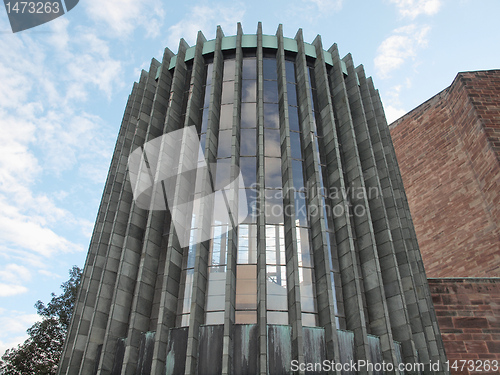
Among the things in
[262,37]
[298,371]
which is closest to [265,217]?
[298,371]

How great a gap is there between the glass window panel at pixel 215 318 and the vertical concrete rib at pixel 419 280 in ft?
24.3

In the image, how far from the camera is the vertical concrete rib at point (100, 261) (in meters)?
16.3

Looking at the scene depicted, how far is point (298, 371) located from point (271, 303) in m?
2.77

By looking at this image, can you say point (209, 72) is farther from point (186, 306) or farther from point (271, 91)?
point (186, 306)

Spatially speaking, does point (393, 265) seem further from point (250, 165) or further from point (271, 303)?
point (250, 165)

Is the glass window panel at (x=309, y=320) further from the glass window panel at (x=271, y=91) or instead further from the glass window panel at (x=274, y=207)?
the glass window panel at (x=271, y=91)

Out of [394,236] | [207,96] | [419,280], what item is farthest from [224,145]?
[419,280]

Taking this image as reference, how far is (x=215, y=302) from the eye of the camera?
52.1 ft

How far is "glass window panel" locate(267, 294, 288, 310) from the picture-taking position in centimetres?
1575

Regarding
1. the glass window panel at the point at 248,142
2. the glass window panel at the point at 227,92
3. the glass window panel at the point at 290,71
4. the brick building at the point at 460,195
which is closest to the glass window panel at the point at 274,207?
the glass window panel at the point at 248,142

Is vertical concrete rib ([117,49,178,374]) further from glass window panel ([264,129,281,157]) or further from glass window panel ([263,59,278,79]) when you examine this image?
glass window panel ([263,59,278,79])

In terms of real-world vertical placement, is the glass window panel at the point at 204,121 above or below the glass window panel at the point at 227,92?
below

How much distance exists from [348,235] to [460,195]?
53.4ft

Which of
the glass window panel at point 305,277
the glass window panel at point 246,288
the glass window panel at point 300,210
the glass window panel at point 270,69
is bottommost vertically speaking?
the glass window panel at point 246,288
